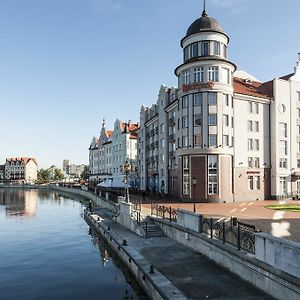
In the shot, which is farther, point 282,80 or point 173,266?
point 282,80

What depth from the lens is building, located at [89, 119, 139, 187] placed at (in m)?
91.2

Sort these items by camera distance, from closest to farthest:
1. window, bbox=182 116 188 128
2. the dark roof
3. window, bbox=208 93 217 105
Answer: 1. window, bbox=208 93 217 105
2. the dark roof
3. window, bbox=182 116 188 128

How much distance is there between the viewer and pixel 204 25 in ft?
→ 145

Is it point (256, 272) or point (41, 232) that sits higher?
point (256, 272)

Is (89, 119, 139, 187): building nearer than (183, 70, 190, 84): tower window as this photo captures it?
No

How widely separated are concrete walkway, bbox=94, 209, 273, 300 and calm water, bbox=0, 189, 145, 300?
1.95m

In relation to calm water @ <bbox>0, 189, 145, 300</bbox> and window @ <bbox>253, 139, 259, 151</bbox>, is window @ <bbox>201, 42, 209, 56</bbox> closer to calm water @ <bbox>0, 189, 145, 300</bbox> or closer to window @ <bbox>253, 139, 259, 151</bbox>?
window @ <bbox>253, 139, 259, 151</bbox>

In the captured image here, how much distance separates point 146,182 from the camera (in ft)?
218

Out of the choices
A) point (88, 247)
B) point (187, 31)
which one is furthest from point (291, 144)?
point (88, 247)

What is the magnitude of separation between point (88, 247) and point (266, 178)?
30573 millimetres

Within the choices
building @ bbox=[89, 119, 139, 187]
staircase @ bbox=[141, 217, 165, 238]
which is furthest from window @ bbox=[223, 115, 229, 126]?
Result: building @ bbox=[89, 119, 139, 187]

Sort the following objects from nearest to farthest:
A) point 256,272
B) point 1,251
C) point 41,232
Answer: point 256,272, point 1,251, point 41,232

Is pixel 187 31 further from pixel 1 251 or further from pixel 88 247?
pixel 1 251

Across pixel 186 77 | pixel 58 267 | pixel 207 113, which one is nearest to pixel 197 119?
pixel 207 113
